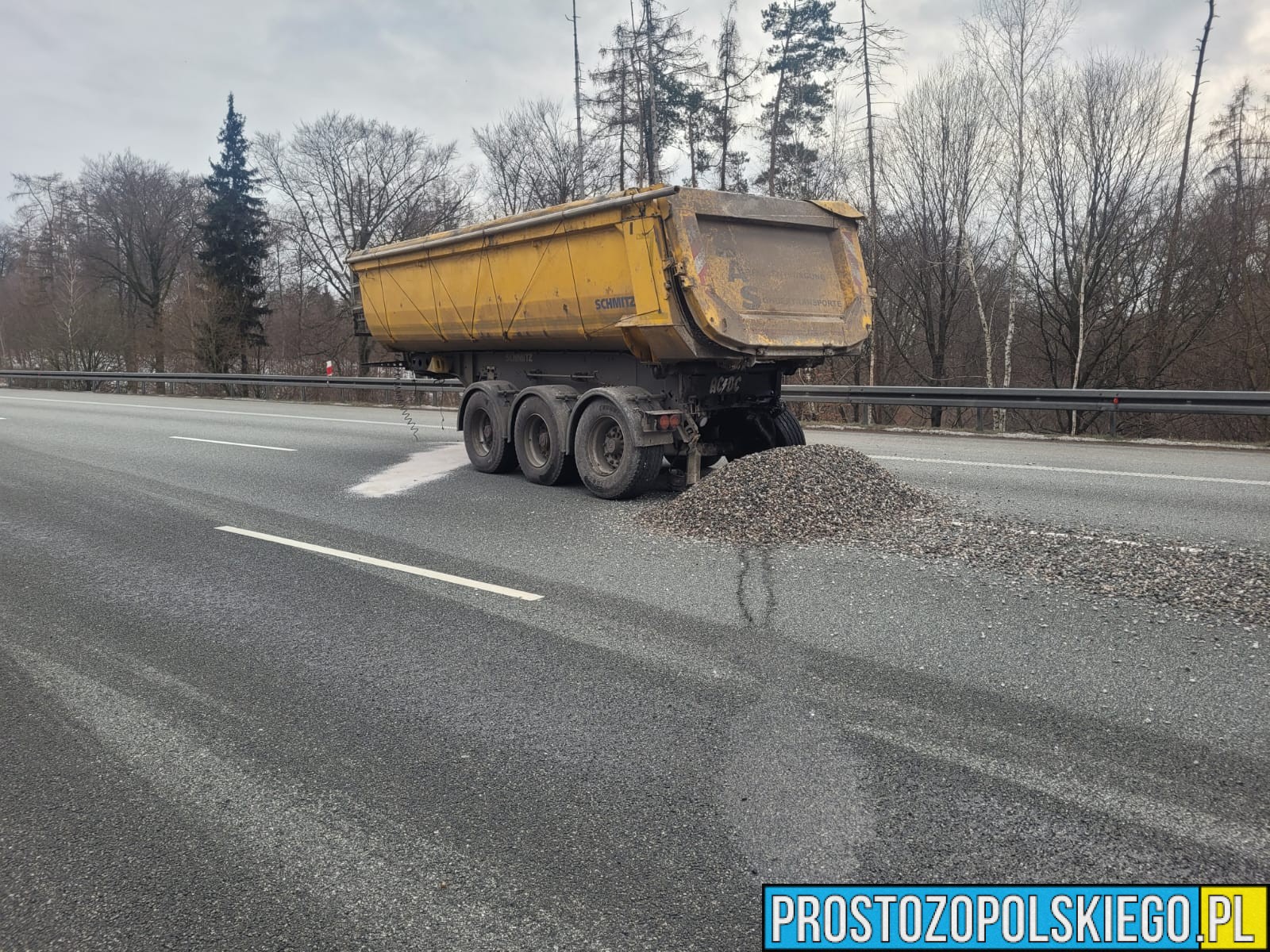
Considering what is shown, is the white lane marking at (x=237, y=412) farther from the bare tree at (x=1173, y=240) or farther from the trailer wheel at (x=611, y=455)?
the bare tree at (x=1173, y=240)

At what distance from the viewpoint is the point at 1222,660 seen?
3.98 meters

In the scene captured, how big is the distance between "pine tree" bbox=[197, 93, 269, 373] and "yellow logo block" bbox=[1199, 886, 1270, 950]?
119ft

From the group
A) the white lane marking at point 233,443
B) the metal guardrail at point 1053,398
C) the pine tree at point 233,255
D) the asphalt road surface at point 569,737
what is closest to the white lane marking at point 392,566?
the asphalt road surface at point 569,737

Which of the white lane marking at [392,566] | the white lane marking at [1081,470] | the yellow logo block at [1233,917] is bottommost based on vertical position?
the yellow logo block at [1233,917]

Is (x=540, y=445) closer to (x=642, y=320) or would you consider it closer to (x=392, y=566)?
(x=642, y=320)

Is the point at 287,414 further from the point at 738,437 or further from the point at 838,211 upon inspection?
the point at 838,211

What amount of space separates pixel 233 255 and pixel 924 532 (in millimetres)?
35831

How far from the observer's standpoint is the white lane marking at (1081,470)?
852 cm

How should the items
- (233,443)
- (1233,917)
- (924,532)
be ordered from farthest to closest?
(233,443)
(924,532)
(1233,917)

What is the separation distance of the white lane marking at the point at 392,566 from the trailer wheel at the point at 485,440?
3.34m

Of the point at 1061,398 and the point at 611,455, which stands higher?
the point at 1061,398

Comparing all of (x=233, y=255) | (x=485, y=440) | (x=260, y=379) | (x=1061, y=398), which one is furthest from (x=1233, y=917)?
(x=233, y=255)

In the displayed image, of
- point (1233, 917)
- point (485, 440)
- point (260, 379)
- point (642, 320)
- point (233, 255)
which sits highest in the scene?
point (233, 255)

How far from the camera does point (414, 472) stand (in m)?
10.1
